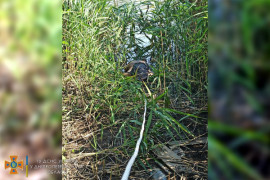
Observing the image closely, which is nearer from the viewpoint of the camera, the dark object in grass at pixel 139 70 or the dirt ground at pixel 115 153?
the dirt ground at pixel 115 153

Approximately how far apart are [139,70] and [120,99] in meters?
0.50

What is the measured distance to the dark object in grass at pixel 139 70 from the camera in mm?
1843

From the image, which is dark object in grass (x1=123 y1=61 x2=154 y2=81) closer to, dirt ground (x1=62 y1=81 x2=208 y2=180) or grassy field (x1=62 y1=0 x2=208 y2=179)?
grassy field (x1=62 y1=0 x2=208 y2=179)

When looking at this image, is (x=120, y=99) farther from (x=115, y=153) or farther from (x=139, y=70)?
(x=139, y=70)

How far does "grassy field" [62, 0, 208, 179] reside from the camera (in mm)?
1195

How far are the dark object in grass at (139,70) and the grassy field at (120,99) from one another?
0.13m

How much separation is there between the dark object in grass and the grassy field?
13cm

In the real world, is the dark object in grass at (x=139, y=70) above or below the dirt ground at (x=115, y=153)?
above

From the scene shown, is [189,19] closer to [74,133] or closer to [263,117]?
[74,133]

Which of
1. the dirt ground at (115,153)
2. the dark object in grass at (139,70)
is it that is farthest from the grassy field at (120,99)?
the dark object in grass at (139,70)

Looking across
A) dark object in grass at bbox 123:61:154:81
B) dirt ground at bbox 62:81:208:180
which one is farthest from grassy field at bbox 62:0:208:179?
dark object in grass at bbox 123:61:154:81

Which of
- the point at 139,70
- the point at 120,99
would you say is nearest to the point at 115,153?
the point at 120,99

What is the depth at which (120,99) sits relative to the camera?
4.63 feet

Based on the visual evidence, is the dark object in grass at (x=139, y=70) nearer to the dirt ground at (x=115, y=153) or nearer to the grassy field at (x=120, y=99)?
the grassy field at (x=120, y=99)
